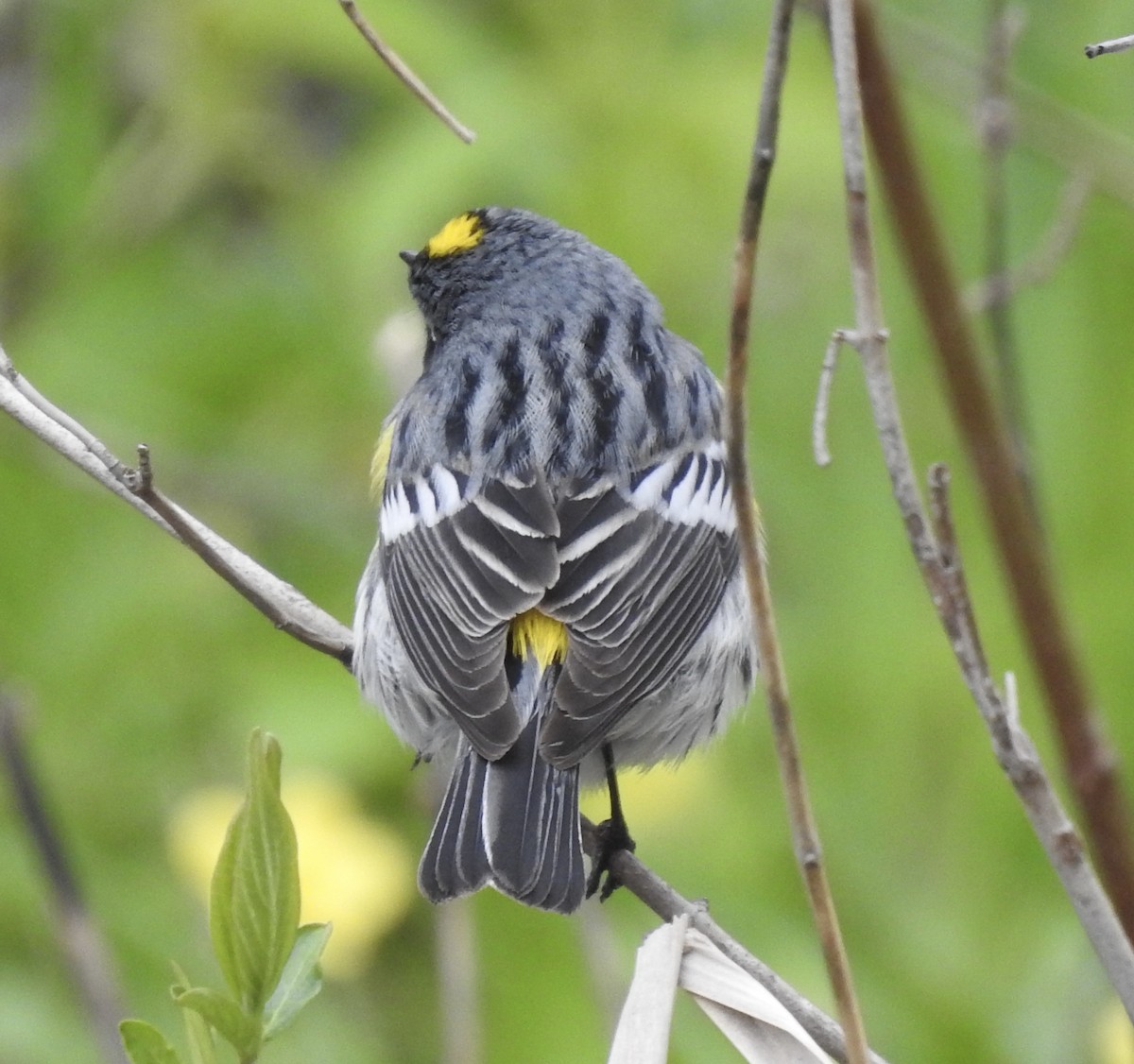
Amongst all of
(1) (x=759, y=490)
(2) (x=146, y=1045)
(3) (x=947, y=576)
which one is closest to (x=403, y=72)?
(3) (x=947, y=576)

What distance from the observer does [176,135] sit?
5.69m

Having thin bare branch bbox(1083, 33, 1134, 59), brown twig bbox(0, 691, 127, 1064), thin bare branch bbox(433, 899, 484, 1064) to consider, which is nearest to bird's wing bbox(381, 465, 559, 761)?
thin bare branch bbox(433, 899, 484, 1064)

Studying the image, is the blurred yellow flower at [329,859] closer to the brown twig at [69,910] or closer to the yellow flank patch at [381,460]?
the yellow flank patch at [381,460]

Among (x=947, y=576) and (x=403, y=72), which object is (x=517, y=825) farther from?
(x=403, y=72)

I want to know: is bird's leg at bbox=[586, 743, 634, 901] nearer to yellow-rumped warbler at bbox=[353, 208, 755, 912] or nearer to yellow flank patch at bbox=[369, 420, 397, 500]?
yellow-rumped warbler at bbox=[353, 208, 755, 912]

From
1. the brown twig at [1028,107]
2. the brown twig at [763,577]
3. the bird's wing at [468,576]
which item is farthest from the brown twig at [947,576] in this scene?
the brown twig at [1028,107]

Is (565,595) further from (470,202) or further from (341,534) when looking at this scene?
(470,202)

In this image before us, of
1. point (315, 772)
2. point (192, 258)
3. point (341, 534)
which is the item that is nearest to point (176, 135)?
point (192, 258)

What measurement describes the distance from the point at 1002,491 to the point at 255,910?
1280mm

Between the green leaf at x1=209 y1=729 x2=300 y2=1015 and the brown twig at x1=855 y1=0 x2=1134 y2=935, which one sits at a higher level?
the brown twig at x1=855 y1=0 x2=1134 y2=935

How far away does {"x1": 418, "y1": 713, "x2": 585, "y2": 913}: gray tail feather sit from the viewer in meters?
3.13

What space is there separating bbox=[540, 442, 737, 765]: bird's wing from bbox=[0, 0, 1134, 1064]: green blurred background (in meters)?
0.56

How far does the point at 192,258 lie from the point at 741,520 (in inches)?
133

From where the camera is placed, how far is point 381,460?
462 cm
